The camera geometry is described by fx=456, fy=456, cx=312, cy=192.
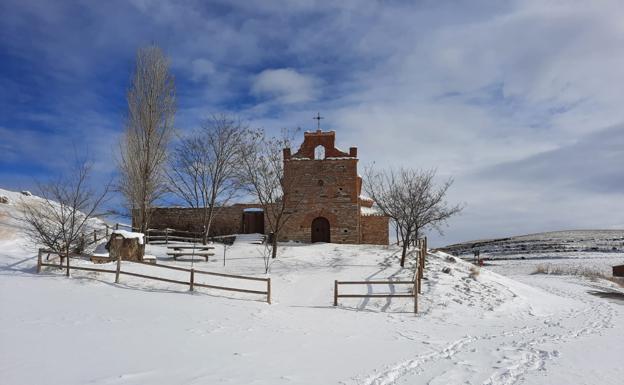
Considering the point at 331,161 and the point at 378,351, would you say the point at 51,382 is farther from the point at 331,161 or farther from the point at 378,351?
the point at 331,161

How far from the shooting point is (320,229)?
27484 millimetres

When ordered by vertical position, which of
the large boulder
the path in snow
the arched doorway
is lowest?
the path in snow

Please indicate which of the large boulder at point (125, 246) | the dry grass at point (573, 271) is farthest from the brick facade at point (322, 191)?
the dry grass at point (573, 271)

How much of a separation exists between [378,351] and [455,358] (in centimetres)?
144

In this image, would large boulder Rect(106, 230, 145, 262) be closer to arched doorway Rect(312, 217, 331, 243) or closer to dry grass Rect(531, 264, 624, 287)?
arched doorway Rect(312, 217, 331, 243)

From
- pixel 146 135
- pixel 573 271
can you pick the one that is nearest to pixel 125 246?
pixel 146 135

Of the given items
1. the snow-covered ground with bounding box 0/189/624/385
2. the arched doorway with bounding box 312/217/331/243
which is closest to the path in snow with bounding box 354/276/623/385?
the snow-covered ground with bounding box 0/189/624/385

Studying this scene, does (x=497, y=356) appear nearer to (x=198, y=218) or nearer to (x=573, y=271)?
(x=198, y=218)

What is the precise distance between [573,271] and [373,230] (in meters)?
17.1

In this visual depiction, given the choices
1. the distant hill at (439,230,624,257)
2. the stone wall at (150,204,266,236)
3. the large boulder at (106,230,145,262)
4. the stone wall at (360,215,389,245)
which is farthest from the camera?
the distant hill at (439,230,624,257)

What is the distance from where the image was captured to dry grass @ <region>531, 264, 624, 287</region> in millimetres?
32131

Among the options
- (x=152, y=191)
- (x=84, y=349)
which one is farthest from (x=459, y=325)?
(x=152, y=191)

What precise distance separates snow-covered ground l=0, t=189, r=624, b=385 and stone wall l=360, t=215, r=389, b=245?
7810mm

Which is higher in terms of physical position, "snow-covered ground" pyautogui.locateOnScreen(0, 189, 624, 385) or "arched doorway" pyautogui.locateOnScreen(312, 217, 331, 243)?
"arched doorway" pyautogui.locateOnScreen(312, 217, 331, 243)
